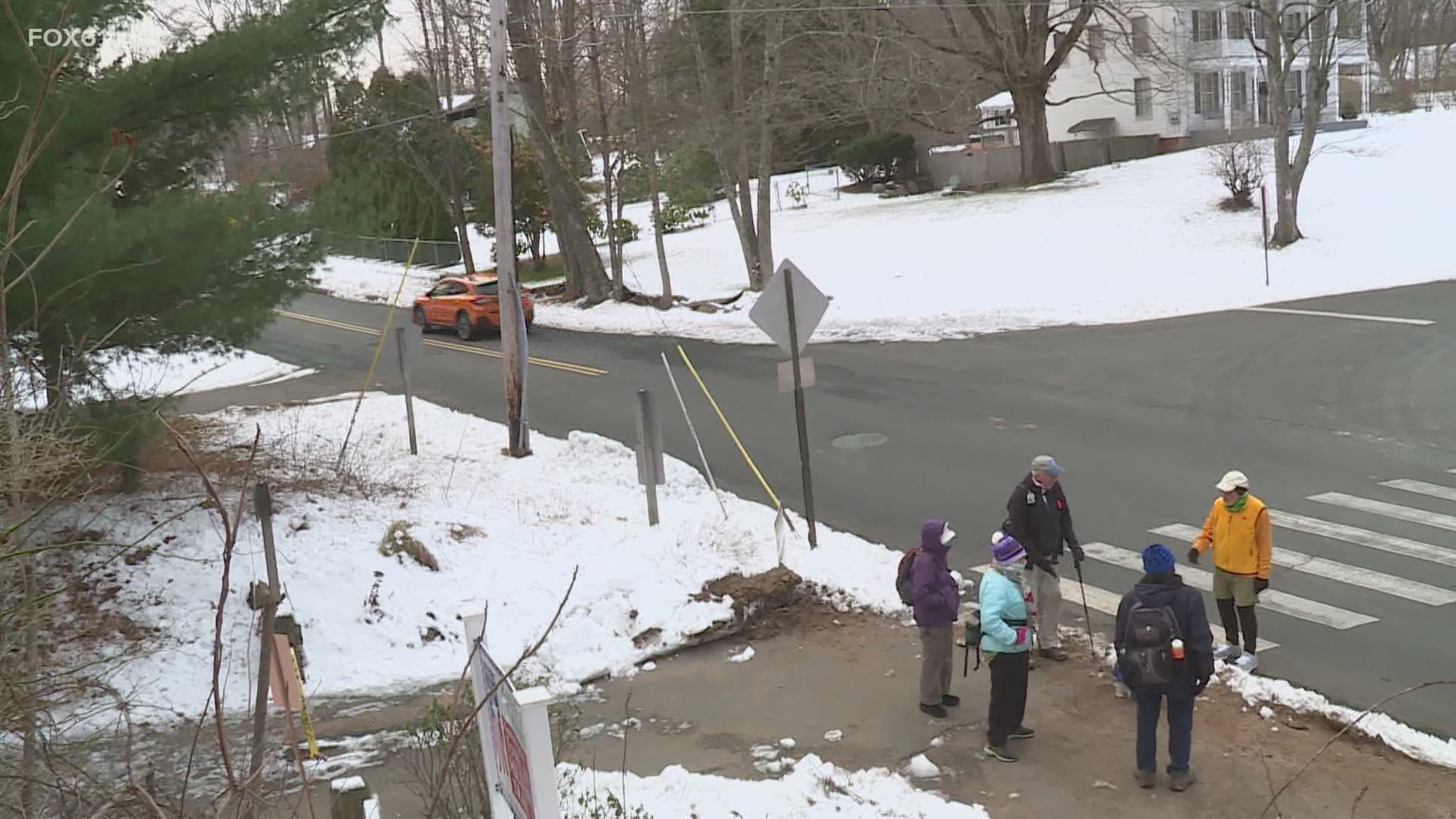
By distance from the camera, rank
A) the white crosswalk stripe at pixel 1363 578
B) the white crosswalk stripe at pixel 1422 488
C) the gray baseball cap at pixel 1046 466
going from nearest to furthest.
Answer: the gray baseball cap at pixel 1046 466
the white crosswalk stripe at pixel 1363 578
the white crosswalk stripe at pixel 1422 488

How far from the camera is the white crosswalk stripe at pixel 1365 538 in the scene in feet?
35.0

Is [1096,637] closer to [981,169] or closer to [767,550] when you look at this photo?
[767,550]

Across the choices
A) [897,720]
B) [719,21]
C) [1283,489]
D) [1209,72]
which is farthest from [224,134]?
[1209,72]

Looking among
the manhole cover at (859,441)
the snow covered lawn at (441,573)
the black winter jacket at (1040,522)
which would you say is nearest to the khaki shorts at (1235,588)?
the black winter jacket at (1040,522)

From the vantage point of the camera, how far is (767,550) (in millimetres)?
11625

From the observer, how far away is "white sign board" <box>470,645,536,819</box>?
369 centimetres

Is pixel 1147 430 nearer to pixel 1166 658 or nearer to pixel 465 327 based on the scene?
pixel 1166 658

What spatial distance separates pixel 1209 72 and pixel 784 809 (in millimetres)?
50589

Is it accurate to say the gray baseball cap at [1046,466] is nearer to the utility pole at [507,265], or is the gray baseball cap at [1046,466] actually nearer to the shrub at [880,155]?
the utility pole at [507,265]

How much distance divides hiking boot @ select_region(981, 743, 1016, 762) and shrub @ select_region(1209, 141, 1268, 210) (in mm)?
29976

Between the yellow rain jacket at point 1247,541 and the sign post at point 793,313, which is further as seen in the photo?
the sign post at point 793,313

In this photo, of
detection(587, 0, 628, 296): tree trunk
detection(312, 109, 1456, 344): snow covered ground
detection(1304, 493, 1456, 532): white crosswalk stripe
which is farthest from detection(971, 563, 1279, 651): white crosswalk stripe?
detection(587, 0, 628, 296): tree trunk

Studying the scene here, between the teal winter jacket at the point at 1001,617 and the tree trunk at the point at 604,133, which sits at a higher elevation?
the tree trunk at the point at 604,133

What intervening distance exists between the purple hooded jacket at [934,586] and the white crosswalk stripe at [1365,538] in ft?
13.3
